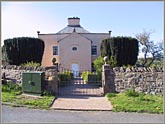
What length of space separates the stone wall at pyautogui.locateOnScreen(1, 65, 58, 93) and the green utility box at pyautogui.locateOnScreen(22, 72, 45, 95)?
42 cm

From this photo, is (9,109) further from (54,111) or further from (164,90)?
(164,90)

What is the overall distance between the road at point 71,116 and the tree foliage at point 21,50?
560 inches

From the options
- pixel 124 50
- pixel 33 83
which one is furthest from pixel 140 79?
pixel 124 50

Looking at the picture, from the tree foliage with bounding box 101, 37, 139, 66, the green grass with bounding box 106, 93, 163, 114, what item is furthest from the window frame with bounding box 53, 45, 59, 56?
the green grass with bounding box 106, 93, 163, 114

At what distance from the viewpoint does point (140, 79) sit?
43.6 feet

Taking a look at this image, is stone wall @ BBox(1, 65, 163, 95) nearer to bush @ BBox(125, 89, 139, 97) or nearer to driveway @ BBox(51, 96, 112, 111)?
bush @ BBox(125, 89, 139, 97)

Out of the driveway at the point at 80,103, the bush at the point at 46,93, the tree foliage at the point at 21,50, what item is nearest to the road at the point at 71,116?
the driveway at the point at 80,103

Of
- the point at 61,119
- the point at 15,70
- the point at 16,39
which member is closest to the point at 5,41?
the point at 16,39

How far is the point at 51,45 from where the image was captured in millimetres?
38469

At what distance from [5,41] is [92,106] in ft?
53.5

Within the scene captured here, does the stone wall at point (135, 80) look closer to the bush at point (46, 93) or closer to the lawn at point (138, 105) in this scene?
the bush at point (46, 93)

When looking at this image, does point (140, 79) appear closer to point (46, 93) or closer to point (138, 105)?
point (138, 105)

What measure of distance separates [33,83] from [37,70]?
1749 millimetres

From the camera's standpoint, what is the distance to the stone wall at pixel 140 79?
1302cm
